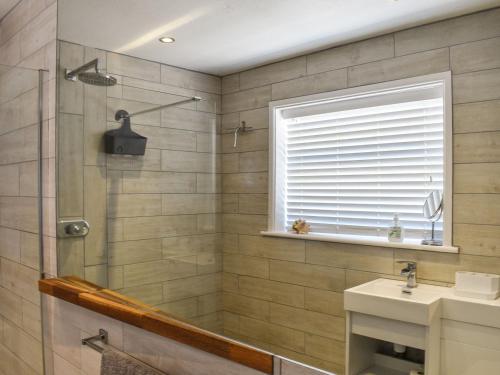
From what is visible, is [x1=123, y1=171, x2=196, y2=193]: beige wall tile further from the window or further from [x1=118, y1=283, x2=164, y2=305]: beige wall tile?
the window

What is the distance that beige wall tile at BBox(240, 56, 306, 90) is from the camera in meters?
0.94

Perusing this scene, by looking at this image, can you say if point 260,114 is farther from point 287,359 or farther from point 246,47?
point 287,359

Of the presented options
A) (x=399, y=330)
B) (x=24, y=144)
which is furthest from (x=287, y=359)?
(x=24, y=144)

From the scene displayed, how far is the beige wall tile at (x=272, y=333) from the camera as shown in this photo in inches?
37.9

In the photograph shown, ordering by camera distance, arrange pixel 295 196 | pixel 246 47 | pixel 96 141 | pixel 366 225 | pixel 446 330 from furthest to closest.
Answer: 1. pixel 96 141
2. pixel 246 47
3. pixel 295 196
4. pixel 366 225
5. pixel 446 330

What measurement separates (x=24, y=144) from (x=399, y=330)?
6.07 ft

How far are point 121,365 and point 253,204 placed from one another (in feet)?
2.34

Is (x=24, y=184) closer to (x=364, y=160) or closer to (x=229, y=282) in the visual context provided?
(x=229, y=282)

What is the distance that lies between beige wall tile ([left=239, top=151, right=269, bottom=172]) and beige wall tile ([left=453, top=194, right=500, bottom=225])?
45 cm

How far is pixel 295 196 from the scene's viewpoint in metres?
0.93

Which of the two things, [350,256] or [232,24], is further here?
[232,24]

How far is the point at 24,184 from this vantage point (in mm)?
1937

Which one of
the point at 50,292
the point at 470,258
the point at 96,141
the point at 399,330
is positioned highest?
the point at 96,141

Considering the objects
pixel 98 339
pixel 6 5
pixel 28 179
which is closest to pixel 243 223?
pixel 98 339
